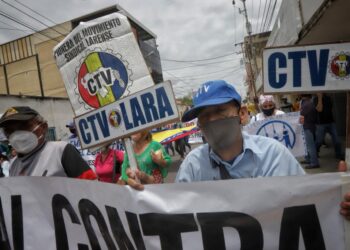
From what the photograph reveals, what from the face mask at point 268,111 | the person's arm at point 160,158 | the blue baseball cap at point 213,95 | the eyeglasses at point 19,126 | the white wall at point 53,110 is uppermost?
the blue baseball cap at point 213,95

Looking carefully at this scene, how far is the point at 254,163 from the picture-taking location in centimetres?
192

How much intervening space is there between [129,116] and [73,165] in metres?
0.60

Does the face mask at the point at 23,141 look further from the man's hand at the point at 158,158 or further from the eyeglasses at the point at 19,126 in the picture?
the man's hand at the point at 158,158

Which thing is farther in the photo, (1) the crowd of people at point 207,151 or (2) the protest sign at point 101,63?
(2) the protest sign at point 101,63

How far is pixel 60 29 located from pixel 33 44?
440cm

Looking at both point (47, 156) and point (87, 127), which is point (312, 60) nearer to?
point (87, 127)

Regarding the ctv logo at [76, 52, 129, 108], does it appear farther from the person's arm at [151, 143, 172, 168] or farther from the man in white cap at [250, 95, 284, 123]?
the man in white cap at [250, 95, 284, 123]

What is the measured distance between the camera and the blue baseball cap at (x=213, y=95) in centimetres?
194

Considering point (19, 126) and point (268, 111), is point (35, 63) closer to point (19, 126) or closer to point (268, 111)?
point (268, 111)

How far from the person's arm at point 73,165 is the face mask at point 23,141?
0.82 ft

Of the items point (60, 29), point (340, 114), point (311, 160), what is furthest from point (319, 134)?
point (60, 29)

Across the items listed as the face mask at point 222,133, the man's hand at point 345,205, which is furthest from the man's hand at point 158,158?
the man's hand at point 345,205

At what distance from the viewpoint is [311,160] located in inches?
301

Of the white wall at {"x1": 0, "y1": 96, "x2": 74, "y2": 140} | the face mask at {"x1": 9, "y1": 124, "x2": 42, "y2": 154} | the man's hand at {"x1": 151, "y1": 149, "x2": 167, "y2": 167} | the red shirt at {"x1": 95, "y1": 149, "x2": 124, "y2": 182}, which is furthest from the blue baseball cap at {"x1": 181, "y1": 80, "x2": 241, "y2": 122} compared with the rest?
the white wall at {"x1": 0, "y1": 96, "x2": 74, "y2": 140}
